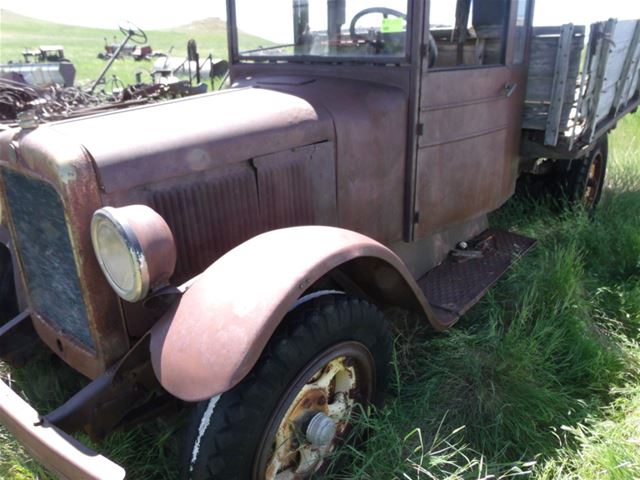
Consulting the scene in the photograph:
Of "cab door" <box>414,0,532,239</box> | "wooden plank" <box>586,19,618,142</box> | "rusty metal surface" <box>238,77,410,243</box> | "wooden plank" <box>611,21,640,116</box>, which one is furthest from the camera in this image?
"wooden plank" <box>611,21,640,116</box>

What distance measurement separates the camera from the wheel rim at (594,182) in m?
4.47

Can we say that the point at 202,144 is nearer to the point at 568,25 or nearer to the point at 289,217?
the point at 289,217

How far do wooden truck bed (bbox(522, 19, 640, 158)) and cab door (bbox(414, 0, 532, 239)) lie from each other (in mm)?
118

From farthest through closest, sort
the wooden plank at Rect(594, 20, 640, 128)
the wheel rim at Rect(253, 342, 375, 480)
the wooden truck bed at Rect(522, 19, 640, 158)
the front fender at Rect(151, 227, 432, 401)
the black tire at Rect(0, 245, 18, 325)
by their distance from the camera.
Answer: the wooden plank at Rect(594, 20, 640, 128) → the wooden truck bed at Rect(522, 19, 640, 158) → the black tire at Rect(0, 245, 18, 325) → the wheel rim at Rect(253, 342, 375, 480) → the front fender at Rect(151, 227, 432, 401)

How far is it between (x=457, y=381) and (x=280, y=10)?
2.06 meters

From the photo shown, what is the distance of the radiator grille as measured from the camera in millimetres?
1854

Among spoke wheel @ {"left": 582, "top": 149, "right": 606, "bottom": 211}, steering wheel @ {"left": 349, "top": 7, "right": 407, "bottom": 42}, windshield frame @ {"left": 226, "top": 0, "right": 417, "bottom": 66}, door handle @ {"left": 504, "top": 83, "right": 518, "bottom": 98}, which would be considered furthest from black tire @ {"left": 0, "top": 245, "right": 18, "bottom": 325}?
spoke wheel @ {"left": 582, "top": 149, "right": 606, "bottom": 211}

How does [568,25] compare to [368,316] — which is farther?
[568,25]

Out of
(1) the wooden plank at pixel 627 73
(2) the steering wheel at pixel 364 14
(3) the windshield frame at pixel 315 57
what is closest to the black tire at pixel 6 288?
(3) the windshield frame at pixel 315 57

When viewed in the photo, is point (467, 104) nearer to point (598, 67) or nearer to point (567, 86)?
point (567, 86)

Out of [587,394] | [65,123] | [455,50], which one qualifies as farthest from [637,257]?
[65,123]

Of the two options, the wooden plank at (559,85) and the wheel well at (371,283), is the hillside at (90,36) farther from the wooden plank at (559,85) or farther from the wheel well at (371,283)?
the wheel well at (371,283)

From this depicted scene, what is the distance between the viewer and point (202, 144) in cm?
197

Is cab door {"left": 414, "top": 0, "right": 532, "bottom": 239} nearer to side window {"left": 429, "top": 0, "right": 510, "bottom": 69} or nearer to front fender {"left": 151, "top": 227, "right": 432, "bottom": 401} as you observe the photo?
side window {"left": 429, "top": 0, "right": 510, "bottom": 69}
